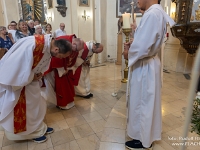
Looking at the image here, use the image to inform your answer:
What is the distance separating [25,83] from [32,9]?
856 centimetres

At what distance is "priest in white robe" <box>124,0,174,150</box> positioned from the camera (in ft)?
4.67

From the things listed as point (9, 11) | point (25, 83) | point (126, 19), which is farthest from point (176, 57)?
point (9, 11)

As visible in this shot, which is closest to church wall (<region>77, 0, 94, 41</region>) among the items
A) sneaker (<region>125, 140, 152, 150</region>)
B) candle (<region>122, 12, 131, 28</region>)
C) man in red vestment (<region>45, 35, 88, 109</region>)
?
man in red vestment (<region>45, 35, 88, 109</region>)

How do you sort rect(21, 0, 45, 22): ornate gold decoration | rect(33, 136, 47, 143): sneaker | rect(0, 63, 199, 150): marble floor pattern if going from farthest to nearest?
rect(21, 0, 45, 22): ornate gold decoration
rect(33, 136, 47, 143): sneaker
rect(0, 63, 199, 150): marble floor pattern

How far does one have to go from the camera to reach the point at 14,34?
4.39 meters

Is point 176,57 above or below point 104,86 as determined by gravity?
above

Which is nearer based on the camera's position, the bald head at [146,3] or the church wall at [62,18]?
the bald head at [146,3]

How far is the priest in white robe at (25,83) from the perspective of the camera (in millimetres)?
1709

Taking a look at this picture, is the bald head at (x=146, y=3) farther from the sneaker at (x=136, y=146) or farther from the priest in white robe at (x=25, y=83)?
Answer: the sneaker at (x=136, y=146)

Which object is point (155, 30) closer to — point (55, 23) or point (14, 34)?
point (14, 34)

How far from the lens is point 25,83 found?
1766mm

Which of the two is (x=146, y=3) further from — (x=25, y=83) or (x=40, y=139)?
(x=40, y=139)

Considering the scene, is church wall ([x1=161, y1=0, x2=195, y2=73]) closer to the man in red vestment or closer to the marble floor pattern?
the marble floor pattern

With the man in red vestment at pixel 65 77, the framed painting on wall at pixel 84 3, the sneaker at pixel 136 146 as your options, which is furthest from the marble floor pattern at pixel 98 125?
the framed painting on wall at pixel 84 3
